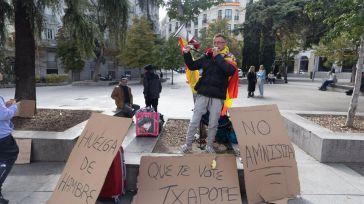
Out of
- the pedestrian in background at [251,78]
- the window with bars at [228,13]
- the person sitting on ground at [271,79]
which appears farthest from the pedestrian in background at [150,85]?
the window with bars at [228,13]

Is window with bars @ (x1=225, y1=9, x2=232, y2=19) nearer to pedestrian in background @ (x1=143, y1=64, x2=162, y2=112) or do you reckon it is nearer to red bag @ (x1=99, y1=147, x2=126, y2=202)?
pedestrian in background @ (x1=143, y1=64, x2=162, y2=112)

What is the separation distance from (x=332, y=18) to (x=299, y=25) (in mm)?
18232

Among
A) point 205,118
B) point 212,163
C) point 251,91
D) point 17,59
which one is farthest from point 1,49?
point 251,91

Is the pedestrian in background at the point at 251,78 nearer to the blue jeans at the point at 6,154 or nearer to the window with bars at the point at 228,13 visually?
the blue jeans at the point at 6,154

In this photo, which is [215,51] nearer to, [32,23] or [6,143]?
[6,143]

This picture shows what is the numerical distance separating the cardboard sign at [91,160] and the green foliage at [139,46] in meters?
24.6

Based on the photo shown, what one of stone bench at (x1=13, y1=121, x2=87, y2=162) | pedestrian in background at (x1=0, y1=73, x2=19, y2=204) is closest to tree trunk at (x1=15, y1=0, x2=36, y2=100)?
stone bench at (x1=13, y1=121, x2=87, y2=162)

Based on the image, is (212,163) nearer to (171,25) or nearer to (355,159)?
(355,159)

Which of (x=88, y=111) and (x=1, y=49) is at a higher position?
(x=1, y=49)

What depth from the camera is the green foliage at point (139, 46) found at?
90.4 ft

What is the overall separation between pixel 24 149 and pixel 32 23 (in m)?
3.13

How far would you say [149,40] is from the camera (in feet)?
91.8

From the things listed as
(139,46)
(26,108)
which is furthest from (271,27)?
(26,108)

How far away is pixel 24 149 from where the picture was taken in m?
4.95
